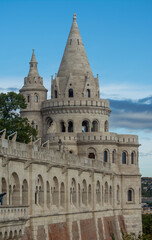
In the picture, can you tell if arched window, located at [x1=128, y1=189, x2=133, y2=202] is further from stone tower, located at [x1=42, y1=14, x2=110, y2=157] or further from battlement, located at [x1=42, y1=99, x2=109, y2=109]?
battlement, located at [x1=42, y1=99, x2=109, y2=109]

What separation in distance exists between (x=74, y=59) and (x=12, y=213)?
1990 inches

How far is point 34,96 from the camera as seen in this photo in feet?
278

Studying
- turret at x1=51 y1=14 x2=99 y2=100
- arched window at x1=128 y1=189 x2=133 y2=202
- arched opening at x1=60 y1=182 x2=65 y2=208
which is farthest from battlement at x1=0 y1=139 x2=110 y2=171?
turret at x1=51 y1=14 x2=99 y2=100

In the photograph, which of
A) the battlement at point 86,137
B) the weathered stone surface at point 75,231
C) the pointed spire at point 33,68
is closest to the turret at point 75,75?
the pointed spire at point 33,68

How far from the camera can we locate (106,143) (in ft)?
260

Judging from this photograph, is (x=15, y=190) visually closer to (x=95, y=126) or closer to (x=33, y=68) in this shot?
(x=95, y=126)

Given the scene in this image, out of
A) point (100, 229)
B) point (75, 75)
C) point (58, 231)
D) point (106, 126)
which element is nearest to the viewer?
point (58, 231)

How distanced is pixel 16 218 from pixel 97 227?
31485 millimetres

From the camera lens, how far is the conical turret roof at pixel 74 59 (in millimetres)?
84438

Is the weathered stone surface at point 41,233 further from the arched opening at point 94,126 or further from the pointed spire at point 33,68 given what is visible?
the pointed spire at point 33,68

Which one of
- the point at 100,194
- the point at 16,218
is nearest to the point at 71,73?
the point at 100,194

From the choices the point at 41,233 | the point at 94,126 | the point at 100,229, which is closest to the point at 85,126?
the point at 94,126

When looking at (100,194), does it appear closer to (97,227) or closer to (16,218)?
(97,227)

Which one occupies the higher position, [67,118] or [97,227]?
[67,118]
